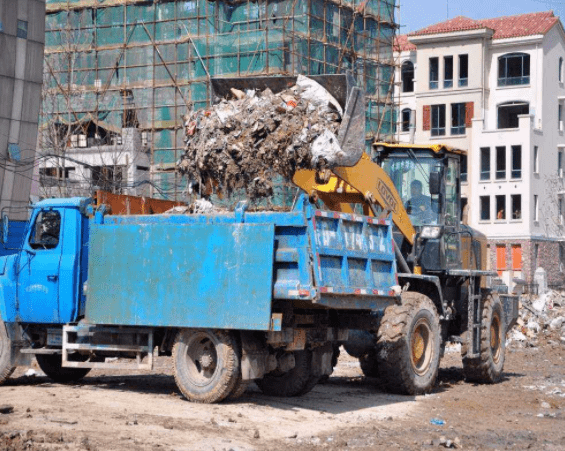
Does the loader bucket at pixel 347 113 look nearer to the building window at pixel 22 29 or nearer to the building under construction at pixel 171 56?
the building window at pixel 22 29

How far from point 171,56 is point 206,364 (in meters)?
37.0

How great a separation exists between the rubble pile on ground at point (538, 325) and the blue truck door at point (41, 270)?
15005 mm

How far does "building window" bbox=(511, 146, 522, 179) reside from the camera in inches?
2435

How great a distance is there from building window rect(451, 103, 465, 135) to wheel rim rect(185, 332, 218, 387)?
53.0 meters

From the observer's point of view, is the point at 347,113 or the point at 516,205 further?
the point at 516,205

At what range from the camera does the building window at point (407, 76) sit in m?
70.5

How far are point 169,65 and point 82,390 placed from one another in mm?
35672

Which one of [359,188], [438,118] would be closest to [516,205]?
[438,118]

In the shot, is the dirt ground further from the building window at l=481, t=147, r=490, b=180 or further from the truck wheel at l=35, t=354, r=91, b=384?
the building window at l=481, t=147, r=490, b=180

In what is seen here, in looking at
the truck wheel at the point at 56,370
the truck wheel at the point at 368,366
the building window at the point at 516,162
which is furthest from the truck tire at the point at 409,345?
the building window at the point at 516,162

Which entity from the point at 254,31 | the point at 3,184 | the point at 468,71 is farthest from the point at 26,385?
the point at 468,71

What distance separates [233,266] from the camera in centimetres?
1287

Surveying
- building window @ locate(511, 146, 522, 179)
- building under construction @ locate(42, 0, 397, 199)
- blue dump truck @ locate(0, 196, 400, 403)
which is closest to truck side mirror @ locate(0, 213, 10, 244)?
blue dump truck @ locate(0, 196, 400, 403)

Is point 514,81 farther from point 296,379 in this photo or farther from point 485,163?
point 296,379
